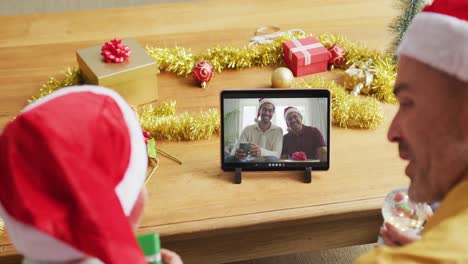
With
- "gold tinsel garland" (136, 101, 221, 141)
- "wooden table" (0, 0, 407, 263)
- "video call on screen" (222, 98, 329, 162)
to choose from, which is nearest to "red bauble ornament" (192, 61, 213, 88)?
"wooden table" (0, 0, 407, 263)

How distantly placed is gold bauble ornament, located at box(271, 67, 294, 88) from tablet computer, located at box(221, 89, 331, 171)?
0.23m

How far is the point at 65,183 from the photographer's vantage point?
0.81 m

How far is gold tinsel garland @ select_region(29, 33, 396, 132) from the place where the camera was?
142cm

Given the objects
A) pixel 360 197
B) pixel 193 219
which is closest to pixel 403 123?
pixel 360 197

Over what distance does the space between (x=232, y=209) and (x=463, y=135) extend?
51 centimetres

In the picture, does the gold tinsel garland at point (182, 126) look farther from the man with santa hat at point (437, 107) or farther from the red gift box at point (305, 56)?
the man with santa hat at point (437, 107)

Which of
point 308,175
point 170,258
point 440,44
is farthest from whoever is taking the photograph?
point 308,175

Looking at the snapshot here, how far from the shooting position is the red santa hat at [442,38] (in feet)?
2.92

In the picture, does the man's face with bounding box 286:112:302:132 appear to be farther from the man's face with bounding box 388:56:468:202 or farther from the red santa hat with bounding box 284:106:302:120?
the man's face with bounding box 388:56:468:202

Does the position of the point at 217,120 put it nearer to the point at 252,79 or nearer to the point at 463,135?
the point at 252,79

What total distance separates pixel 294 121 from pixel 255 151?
0.10 meters

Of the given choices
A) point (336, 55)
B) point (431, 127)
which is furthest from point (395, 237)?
point (336, 55)

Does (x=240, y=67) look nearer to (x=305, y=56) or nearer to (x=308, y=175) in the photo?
(x=305, y=56)

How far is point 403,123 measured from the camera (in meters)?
0.96
